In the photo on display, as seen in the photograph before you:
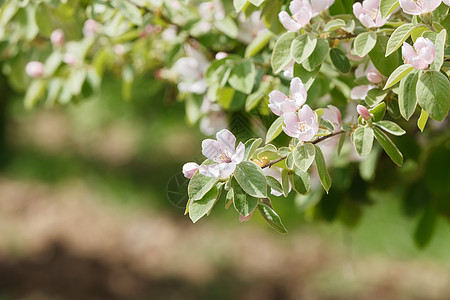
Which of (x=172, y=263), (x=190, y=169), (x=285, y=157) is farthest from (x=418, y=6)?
(x=172, y=263)

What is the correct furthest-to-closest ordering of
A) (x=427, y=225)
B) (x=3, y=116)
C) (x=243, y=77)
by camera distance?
(x=3, y=116) → (x=427, y=225) → (x=243, y=77)

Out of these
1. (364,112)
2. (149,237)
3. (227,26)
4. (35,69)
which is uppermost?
(364,112)

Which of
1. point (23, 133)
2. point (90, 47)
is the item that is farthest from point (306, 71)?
point (23, 133)

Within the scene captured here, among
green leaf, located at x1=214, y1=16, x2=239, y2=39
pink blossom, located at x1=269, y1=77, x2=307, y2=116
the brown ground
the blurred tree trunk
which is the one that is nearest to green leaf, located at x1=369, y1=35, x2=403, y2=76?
pink blossom, located at x1=269, y1=77, x2=307, y2=116

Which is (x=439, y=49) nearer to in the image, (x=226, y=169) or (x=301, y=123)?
(x=301, y=123)

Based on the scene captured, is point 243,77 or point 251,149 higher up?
point 251,149

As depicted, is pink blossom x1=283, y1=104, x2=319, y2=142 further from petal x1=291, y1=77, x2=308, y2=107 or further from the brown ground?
the brown ground

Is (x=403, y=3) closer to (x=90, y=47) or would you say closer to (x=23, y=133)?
(x=90, y=47)
